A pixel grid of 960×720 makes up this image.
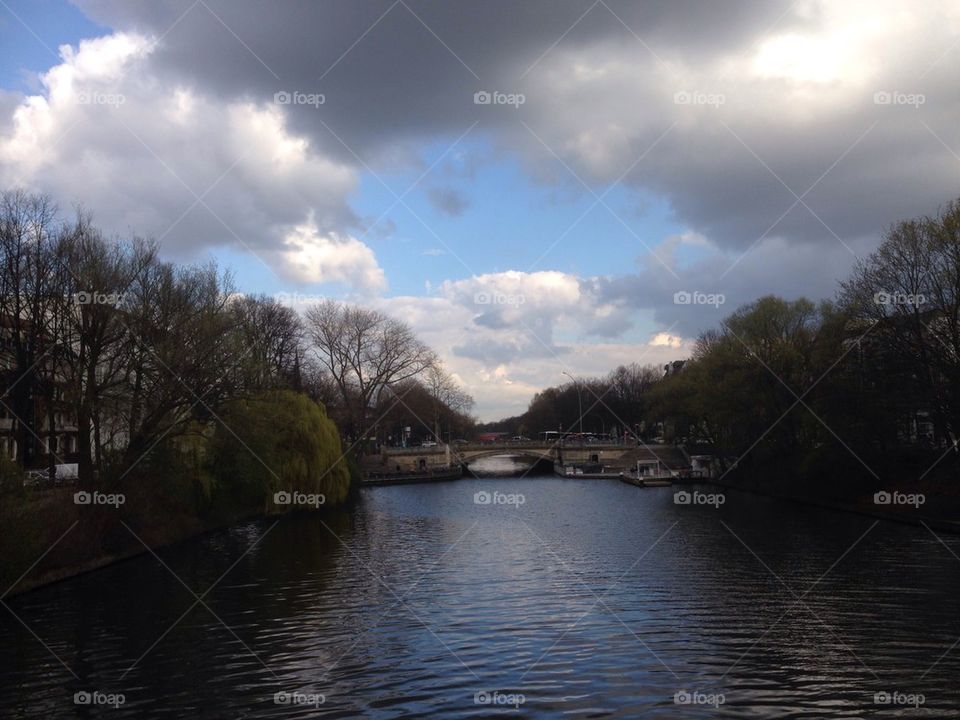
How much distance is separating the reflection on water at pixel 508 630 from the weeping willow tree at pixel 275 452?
5.87 m

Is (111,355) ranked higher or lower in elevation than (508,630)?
higher

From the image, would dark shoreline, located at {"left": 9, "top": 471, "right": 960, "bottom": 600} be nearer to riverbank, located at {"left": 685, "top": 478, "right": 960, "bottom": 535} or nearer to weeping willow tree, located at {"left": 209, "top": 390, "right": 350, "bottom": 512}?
riverbank, located at {"left": 685, "top": 478, "right": 960, "bottom": 535}

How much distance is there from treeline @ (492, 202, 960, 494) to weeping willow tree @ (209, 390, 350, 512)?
91.7ft

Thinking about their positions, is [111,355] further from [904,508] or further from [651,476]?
[651,476]

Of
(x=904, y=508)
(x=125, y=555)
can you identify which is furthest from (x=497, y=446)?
(x=125, y=555)

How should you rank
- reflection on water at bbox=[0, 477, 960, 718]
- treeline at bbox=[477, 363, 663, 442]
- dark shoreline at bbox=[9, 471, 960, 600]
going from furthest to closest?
treeline at bbox=[477, 363, 663, 442] < dark shoreline at bbox=[9, 471, 960, 600] < reflection on water at bbox=[0, 477, 960, 718]

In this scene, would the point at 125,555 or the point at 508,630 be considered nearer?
the point at 508,630

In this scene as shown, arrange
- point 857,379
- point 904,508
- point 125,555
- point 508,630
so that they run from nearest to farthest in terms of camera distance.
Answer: point 508,630
point 125,555
point 904,508
point 857,379

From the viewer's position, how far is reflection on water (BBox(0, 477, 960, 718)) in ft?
44.8

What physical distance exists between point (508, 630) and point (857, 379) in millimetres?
30729

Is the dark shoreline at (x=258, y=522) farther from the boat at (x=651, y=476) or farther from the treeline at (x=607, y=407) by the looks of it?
the treeline at (x=607, y=407)

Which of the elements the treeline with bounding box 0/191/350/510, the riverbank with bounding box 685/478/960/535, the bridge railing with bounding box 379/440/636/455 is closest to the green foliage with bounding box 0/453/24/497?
the treeline with bounding box 0/191/350/510

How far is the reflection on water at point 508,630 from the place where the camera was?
13652 mm

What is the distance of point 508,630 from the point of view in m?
18.2
